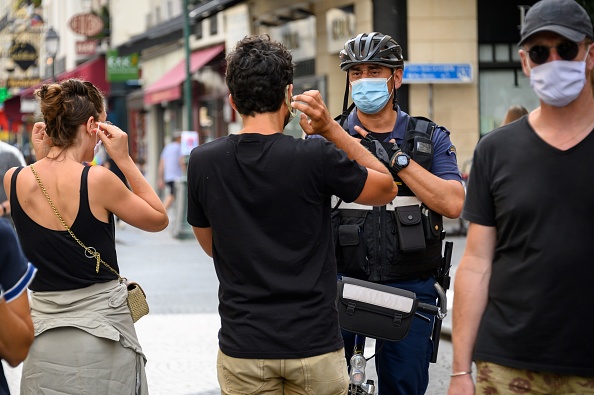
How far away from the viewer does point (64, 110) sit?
429 cm

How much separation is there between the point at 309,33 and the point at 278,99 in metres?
20.2

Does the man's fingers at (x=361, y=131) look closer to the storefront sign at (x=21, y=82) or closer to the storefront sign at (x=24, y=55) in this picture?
the storefront sign at (x=24, y=55)

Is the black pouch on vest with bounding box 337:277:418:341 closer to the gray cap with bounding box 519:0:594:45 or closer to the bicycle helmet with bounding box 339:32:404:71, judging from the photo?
the bicycle helmet with bounding box 339:32:404:71

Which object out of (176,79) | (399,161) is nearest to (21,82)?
(176,79)

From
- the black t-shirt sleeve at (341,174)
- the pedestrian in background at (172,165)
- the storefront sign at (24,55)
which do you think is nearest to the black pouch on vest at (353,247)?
the black t-shirt sleeve at (341,174)

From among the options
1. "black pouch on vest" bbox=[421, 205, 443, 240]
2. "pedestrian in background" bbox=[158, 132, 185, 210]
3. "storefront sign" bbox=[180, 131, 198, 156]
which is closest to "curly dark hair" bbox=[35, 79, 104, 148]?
"black pouch on vest" bbox=[421, 205, 443, 240]

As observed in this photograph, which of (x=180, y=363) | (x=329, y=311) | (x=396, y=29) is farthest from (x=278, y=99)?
(x=396, y=29)

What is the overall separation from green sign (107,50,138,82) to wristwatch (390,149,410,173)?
31649mm

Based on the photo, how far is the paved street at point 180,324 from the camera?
820cm

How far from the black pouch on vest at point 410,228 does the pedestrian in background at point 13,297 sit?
2.01 meters

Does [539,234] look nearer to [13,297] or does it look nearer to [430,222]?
[13,297]

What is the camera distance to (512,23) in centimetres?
2072

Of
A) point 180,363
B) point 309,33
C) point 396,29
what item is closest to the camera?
point 180,363

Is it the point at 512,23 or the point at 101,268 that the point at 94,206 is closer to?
the point at 101,268
